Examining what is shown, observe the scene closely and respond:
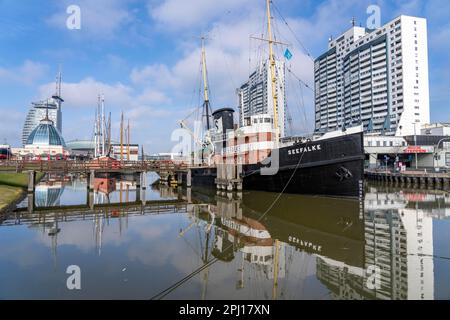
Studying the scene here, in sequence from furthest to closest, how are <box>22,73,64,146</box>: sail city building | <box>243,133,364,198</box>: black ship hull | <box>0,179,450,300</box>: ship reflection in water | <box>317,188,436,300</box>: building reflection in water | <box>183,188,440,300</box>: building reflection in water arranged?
<box>22,73,64,146</box>: sail city building → <box>243,133,364,198</box>: black ship hull → <box>183,188,440,300</box>: building reflection in water → <box>0,179,450,300</box>: ship reflection in water → <box>317,188,436,300</box>: building reflection in water

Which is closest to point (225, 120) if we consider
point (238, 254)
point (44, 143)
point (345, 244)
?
point (345, 244)

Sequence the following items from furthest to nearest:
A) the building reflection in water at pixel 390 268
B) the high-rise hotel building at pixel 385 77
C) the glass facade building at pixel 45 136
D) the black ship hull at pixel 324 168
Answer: the glass facade building at pixel 45 136, the high-rise hotel building at pixel 385 77, the black ship hull at pixel 324 168, the building reflection in water at pixel 390 268

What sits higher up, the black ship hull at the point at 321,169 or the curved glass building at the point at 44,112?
the curved glass building at the point at 44,112

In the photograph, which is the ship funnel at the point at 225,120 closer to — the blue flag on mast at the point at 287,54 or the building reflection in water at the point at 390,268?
the blue flag on mast at the point at 287,54

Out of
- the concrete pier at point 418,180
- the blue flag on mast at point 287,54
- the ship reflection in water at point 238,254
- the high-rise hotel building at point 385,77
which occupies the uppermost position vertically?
the high-rise hotel building at point 385,77

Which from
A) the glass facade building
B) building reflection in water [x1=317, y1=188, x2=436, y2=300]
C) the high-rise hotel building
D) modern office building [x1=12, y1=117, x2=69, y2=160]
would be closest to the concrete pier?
building reflection in water [x1=317, y1=188, x2=436, y2=300]

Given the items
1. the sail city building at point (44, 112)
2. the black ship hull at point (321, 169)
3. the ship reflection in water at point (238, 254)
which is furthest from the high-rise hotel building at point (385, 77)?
the sail city building at point (44, 112)

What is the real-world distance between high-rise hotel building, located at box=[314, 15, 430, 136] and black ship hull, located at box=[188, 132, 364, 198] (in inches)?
2634

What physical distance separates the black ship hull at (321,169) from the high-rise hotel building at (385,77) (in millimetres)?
66892

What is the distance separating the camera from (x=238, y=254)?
9.28 meters

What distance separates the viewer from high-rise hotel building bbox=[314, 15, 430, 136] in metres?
92.2

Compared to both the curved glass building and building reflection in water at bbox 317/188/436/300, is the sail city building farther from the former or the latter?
building reflection in water at bbox 317/188/436/300

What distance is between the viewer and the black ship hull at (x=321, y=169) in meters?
19.2

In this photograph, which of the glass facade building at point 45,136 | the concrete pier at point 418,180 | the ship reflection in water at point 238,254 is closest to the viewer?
the ship reflection in water at point 238,254
